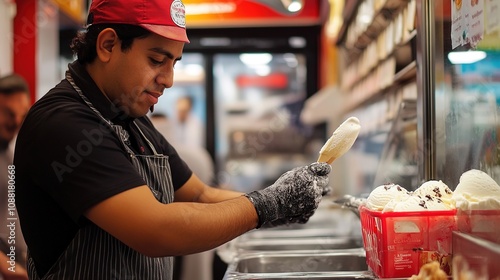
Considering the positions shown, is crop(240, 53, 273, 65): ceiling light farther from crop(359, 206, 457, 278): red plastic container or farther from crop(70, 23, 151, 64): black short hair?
crop(359, 206, 457, 278): red plastic container

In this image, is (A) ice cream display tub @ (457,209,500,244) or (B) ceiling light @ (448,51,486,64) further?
(B) ceiling light @ (448,51,486,64)

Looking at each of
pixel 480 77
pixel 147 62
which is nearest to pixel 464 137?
pixel 480 77

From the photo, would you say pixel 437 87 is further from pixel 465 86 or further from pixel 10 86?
pixel 10 86

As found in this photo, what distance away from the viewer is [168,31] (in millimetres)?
1658

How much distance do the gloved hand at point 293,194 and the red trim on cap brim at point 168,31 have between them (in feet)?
1.59

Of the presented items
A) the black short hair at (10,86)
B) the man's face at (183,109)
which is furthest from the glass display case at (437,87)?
the man's face at (183,109)

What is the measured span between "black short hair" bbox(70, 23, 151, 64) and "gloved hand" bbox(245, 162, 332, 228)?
0.54 meters

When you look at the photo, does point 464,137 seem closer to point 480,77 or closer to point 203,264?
point 480,77

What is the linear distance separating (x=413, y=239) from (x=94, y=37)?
3.43ft

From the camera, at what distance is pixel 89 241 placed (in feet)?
5.21

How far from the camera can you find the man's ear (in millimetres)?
1663

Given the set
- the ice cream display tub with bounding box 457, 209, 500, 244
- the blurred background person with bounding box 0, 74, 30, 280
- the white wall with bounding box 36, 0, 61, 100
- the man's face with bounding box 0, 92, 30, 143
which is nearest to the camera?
the ice cream display tub with bounding box 457, 209, 500, 244

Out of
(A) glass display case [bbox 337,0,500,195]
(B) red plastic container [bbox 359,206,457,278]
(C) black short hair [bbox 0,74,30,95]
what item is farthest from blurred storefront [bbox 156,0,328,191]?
(B) red plastic container [bbox 359,206,457,278]

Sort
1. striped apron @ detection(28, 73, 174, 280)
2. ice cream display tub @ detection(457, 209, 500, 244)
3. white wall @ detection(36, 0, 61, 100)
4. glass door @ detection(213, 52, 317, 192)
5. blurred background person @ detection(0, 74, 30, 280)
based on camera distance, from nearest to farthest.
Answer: ice cream display tub @ detection(457, 209, 500, 244) → striped apron @ detection(28, 73, 174, 280) → blurred background person @ detection(0, 74, 30, 280) → white wall @ detection(36, 0, 61, 100) → glass door @ detection(213, 52, 317, 192)
